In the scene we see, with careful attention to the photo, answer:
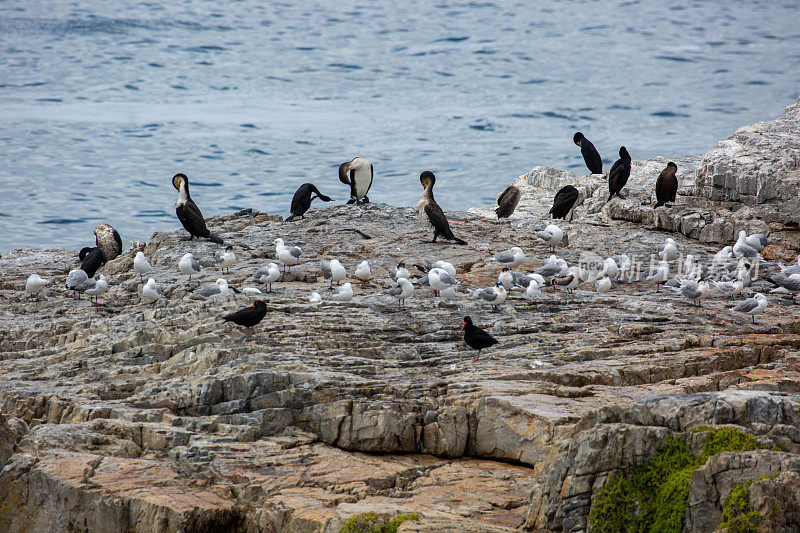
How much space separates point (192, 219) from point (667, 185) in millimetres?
9921

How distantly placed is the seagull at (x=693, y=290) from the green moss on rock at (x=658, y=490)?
638 centimetres

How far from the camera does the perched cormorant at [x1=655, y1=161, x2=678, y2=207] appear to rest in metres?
18.5

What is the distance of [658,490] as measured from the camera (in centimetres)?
725

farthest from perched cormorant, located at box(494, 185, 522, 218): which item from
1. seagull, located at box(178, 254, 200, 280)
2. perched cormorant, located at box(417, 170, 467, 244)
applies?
seagull, located at box(178, 254, 200, 280)

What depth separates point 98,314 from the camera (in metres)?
13.9

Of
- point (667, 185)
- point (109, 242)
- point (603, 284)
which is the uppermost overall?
point (667, 185)

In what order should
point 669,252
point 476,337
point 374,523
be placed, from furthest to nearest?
Result: point 669,252 → point 476,337 → point 374,523

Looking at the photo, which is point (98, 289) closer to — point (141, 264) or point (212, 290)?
point (141, 264)

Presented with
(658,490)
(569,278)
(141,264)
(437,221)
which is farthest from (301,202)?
(658,490)

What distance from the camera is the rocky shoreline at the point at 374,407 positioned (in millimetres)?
7559

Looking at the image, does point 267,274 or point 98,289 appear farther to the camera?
point 98,289

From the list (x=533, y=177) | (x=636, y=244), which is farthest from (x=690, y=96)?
(x=636, y=244)

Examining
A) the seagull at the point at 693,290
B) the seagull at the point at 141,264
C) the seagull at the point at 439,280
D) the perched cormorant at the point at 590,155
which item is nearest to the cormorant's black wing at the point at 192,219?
the seagull at the point at 141,264

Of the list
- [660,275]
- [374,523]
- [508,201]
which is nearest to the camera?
[374,523]
